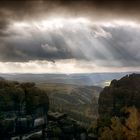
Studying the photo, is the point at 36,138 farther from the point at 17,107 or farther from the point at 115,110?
the point at 115,110

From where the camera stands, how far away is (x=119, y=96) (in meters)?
121

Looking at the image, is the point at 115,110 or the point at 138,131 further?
the point at 115,110

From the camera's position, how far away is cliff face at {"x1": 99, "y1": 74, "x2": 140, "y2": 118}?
118750mm

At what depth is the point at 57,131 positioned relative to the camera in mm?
110500

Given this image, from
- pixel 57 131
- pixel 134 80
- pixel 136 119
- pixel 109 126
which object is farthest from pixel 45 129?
pixel 134 80

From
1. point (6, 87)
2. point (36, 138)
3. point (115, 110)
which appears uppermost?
point (6, 87)

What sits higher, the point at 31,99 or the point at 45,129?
the point at 31,99

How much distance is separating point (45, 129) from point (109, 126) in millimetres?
21546

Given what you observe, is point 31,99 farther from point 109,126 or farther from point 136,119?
point 136,119

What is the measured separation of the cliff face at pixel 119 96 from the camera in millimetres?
118750

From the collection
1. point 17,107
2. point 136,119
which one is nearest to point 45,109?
point 17,107

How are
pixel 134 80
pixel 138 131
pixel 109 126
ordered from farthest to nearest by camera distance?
pixel 134 80, pixel 109 126, pixel 138 131

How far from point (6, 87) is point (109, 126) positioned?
1443 inches

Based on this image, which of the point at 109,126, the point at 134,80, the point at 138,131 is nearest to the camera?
the point at 138,131
